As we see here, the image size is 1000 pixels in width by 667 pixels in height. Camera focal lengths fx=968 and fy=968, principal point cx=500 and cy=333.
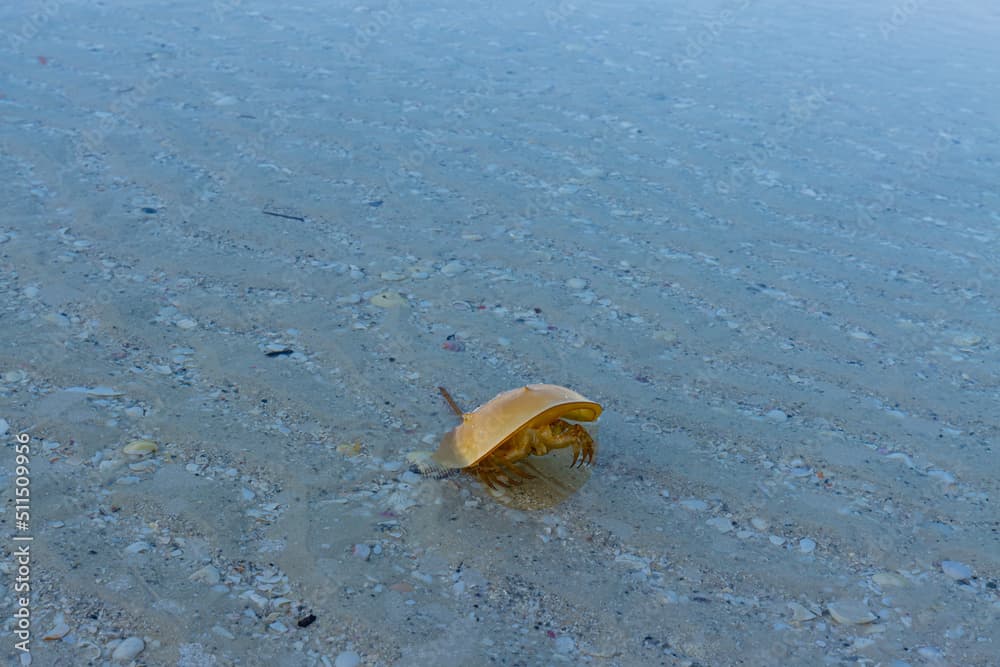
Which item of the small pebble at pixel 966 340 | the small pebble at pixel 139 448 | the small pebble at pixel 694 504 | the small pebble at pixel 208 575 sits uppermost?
the small pebble at pixel 966 340

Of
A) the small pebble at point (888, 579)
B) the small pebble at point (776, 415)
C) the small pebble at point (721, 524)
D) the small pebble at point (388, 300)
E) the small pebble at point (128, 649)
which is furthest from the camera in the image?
the small pebble at point (388, 300)

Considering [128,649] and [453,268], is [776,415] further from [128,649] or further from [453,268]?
[128,649]

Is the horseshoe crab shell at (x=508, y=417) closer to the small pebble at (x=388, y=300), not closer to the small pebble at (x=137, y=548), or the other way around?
the small pebble at (x=137, y=548)

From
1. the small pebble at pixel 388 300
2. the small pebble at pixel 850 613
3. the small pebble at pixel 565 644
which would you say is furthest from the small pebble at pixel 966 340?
the small pebble at pixel 565 644

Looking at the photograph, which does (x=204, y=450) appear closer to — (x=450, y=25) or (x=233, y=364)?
(x=233, y=364)

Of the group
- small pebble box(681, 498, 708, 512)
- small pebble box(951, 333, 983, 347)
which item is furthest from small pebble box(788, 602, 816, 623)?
small pebble box(951, 333, 983, 347)

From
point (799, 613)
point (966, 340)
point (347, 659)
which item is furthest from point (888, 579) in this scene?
point (966, 340)

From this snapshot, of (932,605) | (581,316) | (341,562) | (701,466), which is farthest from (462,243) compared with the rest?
(932,605)

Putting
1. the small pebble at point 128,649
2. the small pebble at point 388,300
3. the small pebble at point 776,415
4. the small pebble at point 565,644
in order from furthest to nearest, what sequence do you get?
the small pebble at point 388,300, the small pebble at point 776,415, the small pebble at point 565,644, the small pebble at point 128,649

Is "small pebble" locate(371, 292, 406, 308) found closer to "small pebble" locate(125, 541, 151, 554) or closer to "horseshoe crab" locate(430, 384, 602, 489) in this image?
"horseshoe crab" locate(430, 384, 602, 489)
